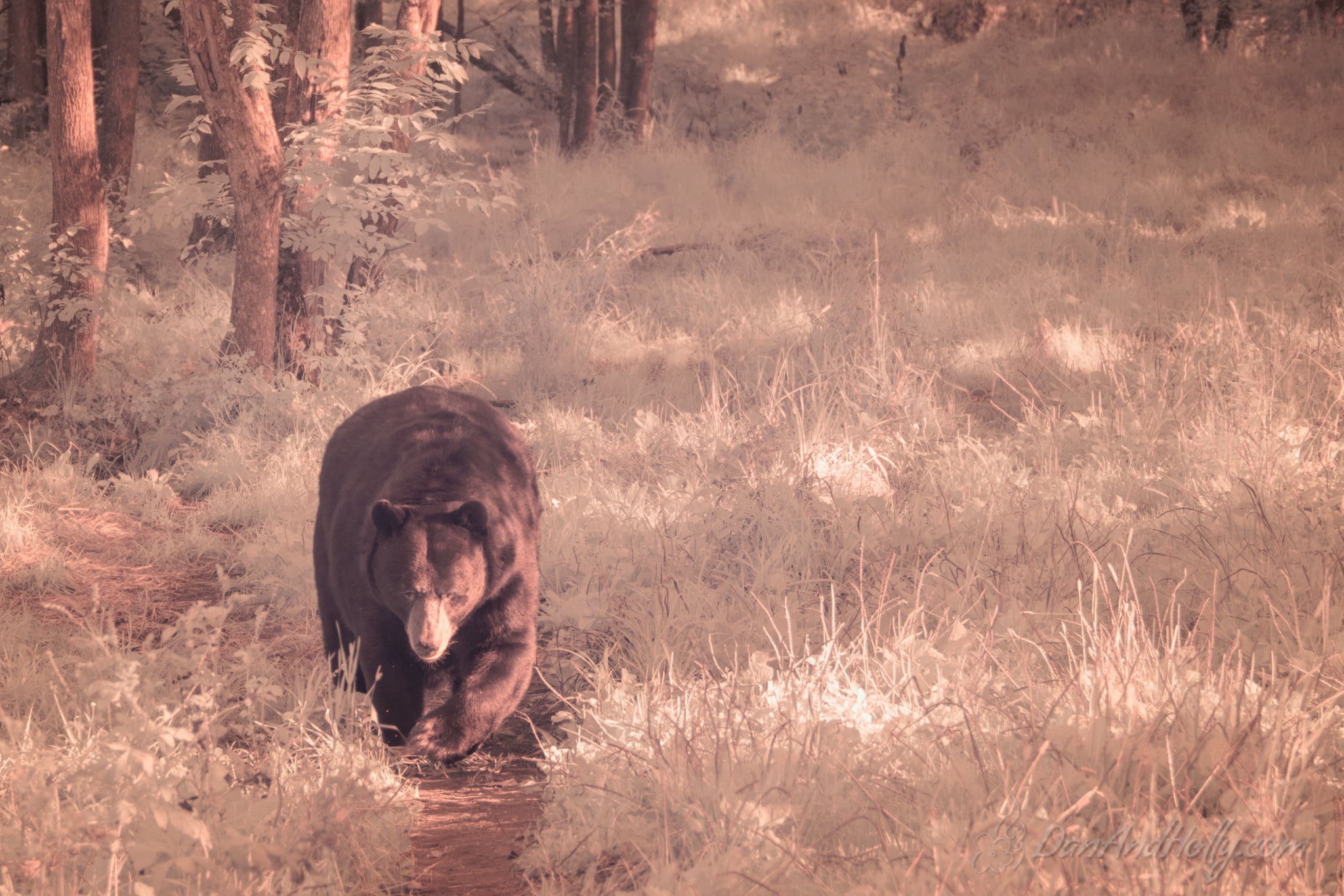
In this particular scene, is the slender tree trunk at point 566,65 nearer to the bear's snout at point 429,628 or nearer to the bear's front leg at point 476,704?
the bear's front leg at point 476,704

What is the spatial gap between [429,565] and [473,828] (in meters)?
0.79

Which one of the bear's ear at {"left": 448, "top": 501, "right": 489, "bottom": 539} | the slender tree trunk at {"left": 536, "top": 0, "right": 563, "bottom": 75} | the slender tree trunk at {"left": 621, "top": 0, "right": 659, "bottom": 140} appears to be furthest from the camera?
the slender tree trunk at {"left": 536, "top": 0, "right": 563, "bottom": 75}

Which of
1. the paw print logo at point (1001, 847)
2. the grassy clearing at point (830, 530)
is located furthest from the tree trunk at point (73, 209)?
the paw print logo at point (1001, 847)

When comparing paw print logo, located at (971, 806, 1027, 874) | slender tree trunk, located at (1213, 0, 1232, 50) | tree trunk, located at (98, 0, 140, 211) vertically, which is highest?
slender tree trunk, located at (1213, 0, 1232, 50)

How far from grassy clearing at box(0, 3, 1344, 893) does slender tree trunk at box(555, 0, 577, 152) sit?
Result: 10.1 feet

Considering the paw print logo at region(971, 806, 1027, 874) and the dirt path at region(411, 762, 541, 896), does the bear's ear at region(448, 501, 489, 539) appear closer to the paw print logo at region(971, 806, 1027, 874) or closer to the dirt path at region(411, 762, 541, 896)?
the dirt path at region(411, 762, 541, 896)

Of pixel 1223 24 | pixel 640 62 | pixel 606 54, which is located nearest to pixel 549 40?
pixel 606 54

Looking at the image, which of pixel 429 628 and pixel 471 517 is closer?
pixel 429 628

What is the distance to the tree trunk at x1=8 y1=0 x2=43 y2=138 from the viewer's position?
14.0 m

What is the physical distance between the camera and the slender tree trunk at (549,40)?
712 inches

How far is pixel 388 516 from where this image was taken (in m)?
3.12

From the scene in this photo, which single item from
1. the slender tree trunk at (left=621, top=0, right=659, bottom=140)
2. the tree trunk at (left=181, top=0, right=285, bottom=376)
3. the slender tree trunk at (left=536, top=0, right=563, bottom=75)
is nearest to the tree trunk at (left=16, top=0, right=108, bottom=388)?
the tree trunk at (left=181, top=0, right=285, bottom=376)

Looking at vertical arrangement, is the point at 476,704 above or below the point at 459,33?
below

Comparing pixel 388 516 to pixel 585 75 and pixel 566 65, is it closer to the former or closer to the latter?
pixel 585 75
